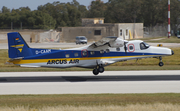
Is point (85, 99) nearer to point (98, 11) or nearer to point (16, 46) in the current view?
point (16, 46)

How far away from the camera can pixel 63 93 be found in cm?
1795

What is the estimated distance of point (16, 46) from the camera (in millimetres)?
22984

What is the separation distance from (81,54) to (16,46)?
5.50 m

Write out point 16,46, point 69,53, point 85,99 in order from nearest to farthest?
point 85,99 < point 16,46 < point 69,53

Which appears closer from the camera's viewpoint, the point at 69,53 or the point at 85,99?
the point at 85,99

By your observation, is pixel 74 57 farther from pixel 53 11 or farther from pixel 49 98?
pixel 53 11

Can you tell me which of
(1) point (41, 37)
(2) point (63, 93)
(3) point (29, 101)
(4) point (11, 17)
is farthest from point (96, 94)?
(4) point (11, 17)

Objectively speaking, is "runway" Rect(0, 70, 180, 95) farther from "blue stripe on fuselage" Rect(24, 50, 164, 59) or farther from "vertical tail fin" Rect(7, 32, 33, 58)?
"vertical tail fin" Rect(7, 32, 33, 58)

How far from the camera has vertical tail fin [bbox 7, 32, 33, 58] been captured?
74.8 feet

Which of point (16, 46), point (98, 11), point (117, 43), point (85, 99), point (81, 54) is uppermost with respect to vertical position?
point (98, 11)

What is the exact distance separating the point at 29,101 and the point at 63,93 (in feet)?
9.42

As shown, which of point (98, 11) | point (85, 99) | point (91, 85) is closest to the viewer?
point (85, 99)

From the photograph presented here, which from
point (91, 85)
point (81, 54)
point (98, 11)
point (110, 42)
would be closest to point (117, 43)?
point (110, 42)

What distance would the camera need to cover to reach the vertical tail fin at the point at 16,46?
22797 mm
